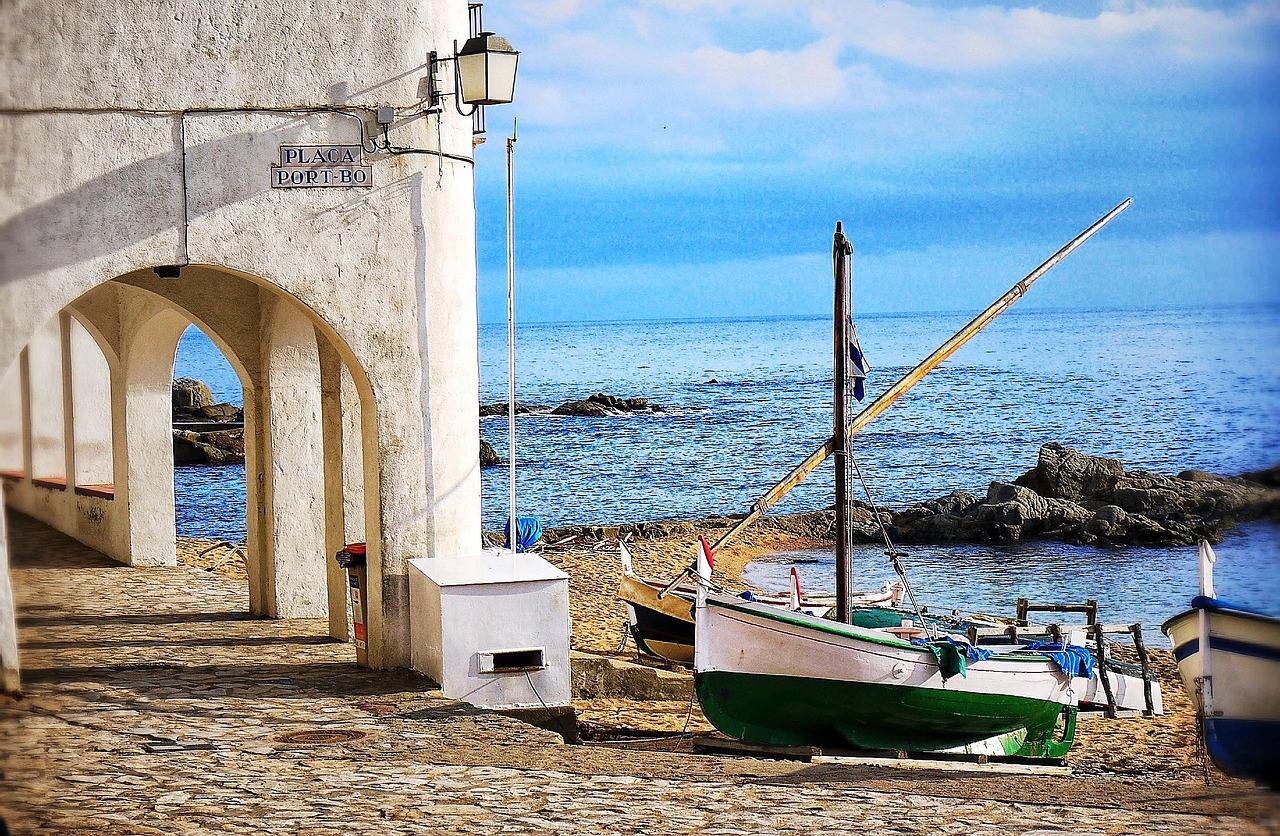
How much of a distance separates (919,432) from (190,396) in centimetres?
3947

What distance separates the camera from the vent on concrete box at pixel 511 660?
9.67 meters

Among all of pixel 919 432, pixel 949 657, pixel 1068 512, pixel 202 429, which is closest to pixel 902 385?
pixel 949 657

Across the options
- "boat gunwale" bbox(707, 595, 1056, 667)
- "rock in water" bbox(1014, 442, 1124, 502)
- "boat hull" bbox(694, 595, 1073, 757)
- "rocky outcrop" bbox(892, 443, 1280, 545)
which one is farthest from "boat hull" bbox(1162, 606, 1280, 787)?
"rock in water" bbox(1014, 442, 1124, 502)

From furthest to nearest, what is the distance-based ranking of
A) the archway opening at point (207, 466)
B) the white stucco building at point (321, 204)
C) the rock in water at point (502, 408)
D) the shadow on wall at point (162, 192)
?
the rock in water at point (502, 408)
the archway opening at point (207, 466)
the white stucco building at point (321, 204)
the shadow on wall at point (162, 192)

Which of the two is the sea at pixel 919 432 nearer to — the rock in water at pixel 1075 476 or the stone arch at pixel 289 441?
the rock in water at pixel 1075 476

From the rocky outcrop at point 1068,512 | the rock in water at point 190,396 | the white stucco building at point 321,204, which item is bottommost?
the rocky outcrop at point 1068,512

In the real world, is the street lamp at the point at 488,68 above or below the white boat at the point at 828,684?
above

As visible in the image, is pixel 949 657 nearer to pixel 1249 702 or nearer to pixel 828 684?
pixel 828 684

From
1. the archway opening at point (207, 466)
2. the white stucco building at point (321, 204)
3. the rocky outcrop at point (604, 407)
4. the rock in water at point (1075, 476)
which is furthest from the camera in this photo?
the rocky outcrop at point (604, 407)

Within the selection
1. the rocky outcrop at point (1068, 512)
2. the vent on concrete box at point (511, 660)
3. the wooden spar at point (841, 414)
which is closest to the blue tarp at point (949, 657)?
the wooden spar at point (841, 414)

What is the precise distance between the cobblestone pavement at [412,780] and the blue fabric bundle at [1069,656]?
4.48m

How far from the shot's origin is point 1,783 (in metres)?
1.44

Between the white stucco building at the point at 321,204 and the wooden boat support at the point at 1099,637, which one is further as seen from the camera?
the wooden boat support at the point at 1099,637

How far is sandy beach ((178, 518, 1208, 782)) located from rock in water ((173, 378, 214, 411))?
28.2 m
